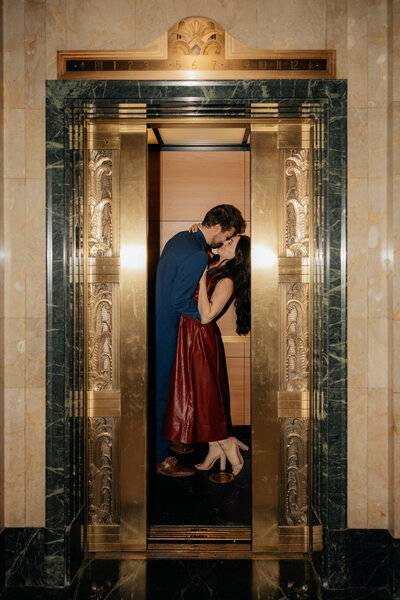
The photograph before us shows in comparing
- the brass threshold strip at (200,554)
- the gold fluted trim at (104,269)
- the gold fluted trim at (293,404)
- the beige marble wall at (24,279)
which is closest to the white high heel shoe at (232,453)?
the brass threshold strip at (200,554)

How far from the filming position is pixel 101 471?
248 cm

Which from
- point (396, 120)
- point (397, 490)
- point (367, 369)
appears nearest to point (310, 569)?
point (397, 490)

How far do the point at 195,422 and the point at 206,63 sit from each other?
7.56 feet

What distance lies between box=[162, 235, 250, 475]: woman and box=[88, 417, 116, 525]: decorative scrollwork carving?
2.20 ft

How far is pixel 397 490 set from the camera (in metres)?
2.16

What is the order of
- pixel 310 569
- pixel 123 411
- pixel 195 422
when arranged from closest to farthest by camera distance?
pixel 310 569 → pixel 123 411 → pixel 195 422

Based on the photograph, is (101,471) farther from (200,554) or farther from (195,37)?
(195,37)

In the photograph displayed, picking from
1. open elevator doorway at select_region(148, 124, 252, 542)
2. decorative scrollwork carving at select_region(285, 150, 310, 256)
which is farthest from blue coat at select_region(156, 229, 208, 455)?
decorative scrollwork carving at select_region(285, 150, 310, 256)

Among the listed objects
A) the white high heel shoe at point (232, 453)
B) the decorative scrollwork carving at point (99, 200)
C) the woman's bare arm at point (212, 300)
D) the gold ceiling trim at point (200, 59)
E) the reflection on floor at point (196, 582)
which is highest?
the gold ceiling trim at point (200, 59)

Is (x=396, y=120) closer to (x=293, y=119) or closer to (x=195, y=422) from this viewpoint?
(x=293, y=119)

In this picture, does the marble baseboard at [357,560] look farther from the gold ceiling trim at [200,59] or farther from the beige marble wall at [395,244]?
the gold ceiling trim at [200,59]

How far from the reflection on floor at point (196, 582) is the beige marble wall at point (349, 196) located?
360mm

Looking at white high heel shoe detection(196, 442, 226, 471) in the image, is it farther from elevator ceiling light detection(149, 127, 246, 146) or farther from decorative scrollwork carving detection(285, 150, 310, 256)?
elevator ceiling light detection(149, 127, 246, 146)

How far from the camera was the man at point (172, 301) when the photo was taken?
3.17 meters
